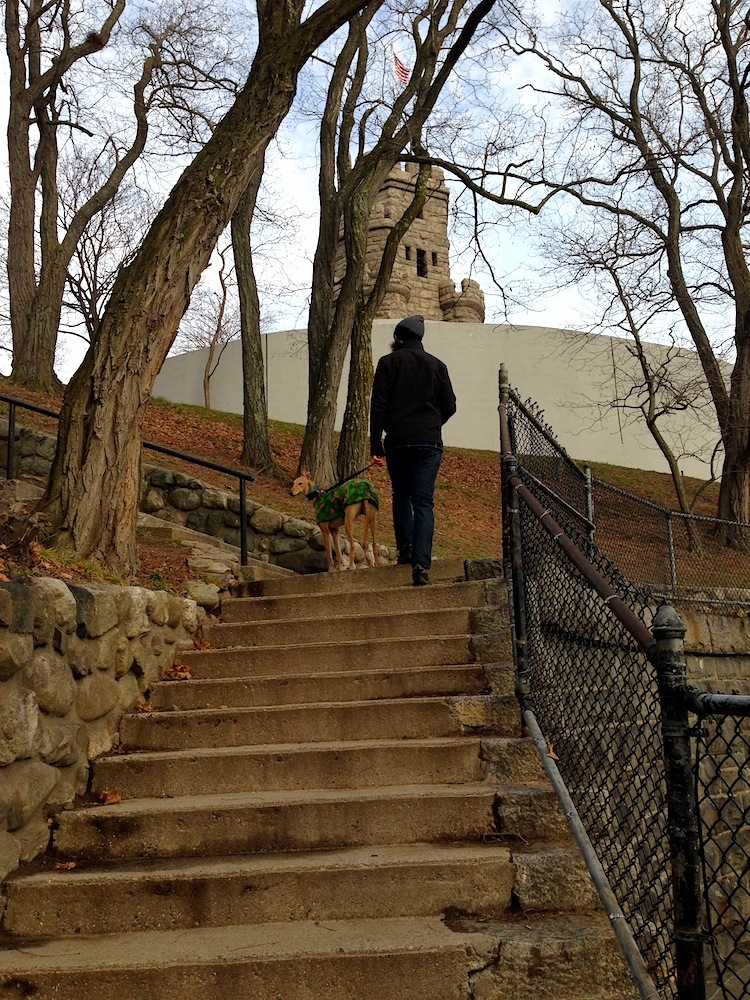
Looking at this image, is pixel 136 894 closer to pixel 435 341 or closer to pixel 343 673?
pixel 343 673

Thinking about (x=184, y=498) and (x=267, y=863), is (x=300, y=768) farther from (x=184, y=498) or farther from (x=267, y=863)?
(x=184, y=498)

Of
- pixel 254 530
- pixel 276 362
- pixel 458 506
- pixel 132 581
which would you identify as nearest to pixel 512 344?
pixel 276 362

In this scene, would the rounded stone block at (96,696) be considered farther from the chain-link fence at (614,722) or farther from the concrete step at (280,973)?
the chain-link fence at (614,722)

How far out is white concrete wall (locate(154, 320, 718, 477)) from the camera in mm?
20953

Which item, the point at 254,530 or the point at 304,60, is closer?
the point at 304,60

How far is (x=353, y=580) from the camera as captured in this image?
6.52 m

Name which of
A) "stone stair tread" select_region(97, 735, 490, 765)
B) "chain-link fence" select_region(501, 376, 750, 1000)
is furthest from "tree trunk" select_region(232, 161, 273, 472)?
"stone stair tread" select_region(97, 735, 490, 765)

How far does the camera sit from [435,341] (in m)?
21.2

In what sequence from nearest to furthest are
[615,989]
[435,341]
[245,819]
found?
[615,989], [245,819], [435,341]

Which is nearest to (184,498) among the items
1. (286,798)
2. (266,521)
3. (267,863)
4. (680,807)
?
(266,521)

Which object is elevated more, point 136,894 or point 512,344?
point 512,344

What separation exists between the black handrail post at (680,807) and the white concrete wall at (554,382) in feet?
61.3

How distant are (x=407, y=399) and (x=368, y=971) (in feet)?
12.4

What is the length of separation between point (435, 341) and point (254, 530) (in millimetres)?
12914
